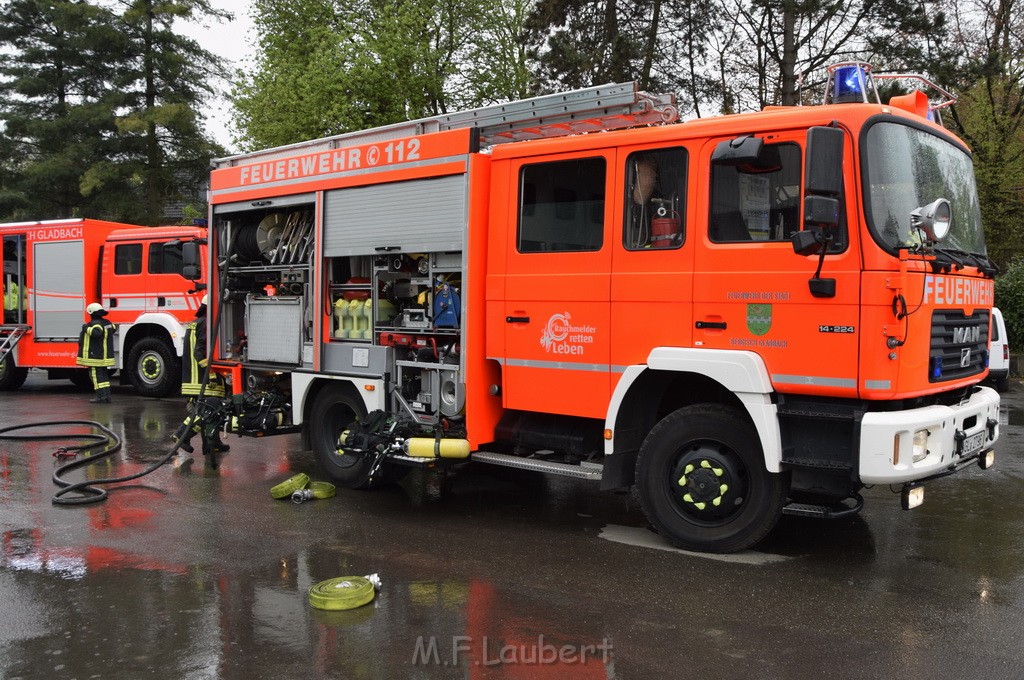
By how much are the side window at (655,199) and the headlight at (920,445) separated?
5.89 ft

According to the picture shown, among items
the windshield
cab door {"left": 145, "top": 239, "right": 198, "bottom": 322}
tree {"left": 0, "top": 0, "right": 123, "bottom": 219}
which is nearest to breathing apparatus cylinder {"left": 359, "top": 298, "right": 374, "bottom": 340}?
the windshield

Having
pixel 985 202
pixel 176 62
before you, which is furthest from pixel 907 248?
pixel 176 62

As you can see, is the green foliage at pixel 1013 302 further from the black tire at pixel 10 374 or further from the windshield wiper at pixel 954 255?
the black tire at pixel 10 374

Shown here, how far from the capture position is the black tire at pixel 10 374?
15594mm

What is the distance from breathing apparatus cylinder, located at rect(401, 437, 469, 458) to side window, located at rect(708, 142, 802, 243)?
7.89 feet

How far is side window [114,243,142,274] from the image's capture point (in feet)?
47.4

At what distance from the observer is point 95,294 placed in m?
15.0

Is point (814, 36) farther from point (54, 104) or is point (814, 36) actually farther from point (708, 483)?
point (54, 104)

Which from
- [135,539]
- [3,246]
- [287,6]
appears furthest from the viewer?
[287,6]

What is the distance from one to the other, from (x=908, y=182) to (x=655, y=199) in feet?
4.97

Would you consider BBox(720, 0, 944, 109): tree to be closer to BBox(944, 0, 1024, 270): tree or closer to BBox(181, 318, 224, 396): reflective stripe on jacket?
BBox(944, 0, 1024, 270): tree

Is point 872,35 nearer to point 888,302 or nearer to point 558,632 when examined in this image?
point 888,302

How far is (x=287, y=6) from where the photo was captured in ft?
76.8

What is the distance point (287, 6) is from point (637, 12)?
9652mm
